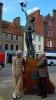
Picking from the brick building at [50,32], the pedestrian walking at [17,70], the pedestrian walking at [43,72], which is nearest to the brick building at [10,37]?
the brick building at [50,32]

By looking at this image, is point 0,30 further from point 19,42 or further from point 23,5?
point 23,5

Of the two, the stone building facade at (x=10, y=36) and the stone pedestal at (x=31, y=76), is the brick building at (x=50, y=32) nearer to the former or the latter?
the stone building facade at (x=10, y=36)

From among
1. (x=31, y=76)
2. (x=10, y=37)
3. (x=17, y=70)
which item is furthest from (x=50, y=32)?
(x=17, y=70)

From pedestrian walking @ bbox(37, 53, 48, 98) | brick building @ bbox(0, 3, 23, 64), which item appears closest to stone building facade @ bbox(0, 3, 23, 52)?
brick building @ bbox(0, 3, 23, 64)

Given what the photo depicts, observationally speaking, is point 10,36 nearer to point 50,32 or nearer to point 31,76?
point 50,32

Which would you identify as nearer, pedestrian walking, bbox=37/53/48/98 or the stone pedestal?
pedestrian walking, bbox=37/53/48/98

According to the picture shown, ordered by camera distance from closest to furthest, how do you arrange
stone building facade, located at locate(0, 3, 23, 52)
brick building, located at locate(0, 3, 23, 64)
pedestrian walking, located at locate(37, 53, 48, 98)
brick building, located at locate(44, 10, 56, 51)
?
pedestrian walking, located at locate(37, 53, 48, 98) < brick building, located at locate(0, 3, 23, 64) < stone building facade, located at locate(0, 3, 23, 52) < brick building, located at locate(44, 10, 56, 51)

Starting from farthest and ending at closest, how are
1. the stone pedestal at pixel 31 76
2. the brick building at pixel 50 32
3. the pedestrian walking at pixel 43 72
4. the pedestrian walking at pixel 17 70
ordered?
the brick building at pixel 50 32
the stone pedestal at pixel 31 76
the pedestrian walking at pixel 43 72
the pedestrian walking at pixel 17 70

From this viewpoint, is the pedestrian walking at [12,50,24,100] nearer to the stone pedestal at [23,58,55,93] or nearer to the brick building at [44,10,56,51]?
the stone pedestal at [23,58,55,93]

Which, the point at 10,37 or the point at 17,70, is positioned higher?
the point at 17,70

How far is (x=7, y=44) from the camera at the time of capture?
7500 cm

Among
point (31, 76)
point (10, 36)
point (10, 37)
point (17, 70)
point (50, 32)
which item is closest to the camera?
point (17, 70)

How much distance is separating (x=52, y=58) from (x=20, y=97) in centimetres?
5550

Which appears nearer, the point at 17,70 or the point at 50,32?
the point at 17,70
